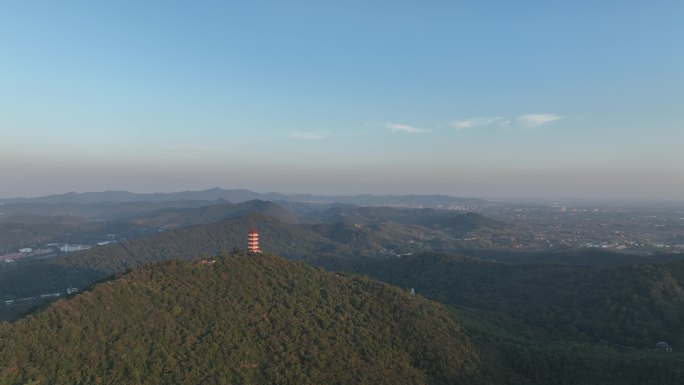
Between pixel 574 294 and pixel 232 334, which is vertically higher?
pixel 232 334

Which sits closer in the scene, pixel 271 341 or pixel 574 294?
pixel 271 341

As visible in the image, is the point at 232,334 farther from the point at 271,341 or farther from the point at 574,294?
the point at 574,294

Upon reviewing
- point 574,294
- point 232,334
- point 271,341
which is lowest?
point 574,294

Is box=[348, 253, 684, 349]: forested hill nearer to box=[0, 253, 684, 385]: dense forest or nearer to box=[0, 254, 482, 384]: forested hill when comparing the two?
box=[0, 253, 684, 385]: dense forest

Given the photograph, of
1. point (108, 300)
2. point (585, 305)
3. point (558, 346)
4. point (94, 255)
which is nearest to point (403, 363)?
point (558, 346)

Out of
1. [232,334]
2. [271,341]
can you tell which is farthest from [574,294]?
[232,334]

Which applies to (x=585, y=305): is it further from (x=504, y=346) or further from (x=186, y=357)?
(x=186, y=357)

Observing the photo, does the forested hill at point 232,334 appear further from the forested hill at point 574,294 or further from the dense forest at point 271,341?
the forested hill at point 574,294

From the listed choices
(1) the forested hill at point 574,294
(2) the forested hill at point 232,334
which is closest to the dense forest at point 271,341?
(2) the forested hill at point 232,334

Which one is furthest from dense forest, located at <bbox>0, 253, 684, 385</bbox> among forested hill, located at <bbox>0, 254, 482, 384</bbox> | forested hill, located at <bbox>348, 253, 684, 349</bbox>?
forested hill, located at <bbox>348, 253, 684, 349</bbox>
